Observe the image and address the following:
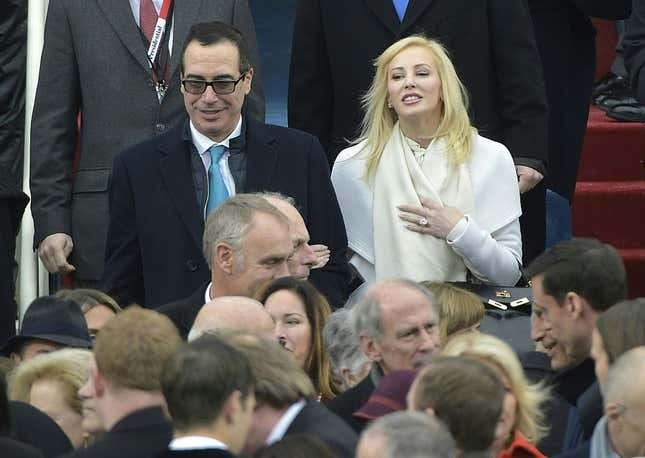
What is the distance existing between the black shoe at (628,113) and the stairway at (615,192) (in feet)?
0.16

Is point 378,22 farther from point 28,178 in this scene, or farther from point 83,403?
point 83,403

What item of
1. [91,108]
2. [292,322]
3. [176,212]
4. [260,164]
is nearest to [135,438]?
[292,322]

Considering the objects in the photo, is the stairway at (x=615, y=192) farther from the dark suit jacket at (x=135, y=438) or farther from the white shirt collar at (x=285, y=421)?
the dark suit jacket at (x=135, y=438)

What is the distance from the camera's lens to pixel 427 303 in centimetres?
667

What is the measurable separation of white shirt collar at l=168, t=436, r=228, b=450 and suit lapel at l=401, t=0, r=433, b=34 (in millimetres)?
4096

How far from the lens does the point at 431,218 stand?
8.28m

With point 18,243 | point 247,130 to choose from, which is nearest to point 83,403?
point 247,130

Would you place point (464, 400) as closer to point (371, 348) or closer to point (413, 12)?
point (371, 348)

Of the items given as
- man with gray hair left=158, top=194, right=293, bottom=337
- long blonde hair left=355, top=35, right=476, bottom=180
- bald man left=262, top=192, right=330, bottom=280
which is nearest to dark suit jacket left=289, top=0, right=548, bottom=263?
long blonde hair left=355, top=35, right=476, bottom=180

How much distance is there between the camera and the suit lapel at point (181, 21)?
8812mm

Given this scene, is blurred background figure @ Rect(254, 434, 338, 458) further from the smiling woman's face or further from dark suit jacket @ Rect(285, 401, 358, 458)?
the smiling woman's face

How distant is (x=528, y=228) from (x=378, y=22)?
3.75 ft

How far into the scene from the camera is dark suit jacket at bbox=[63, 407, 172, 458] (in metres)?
5.54

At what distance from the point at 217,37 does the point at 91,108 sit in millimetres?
841
